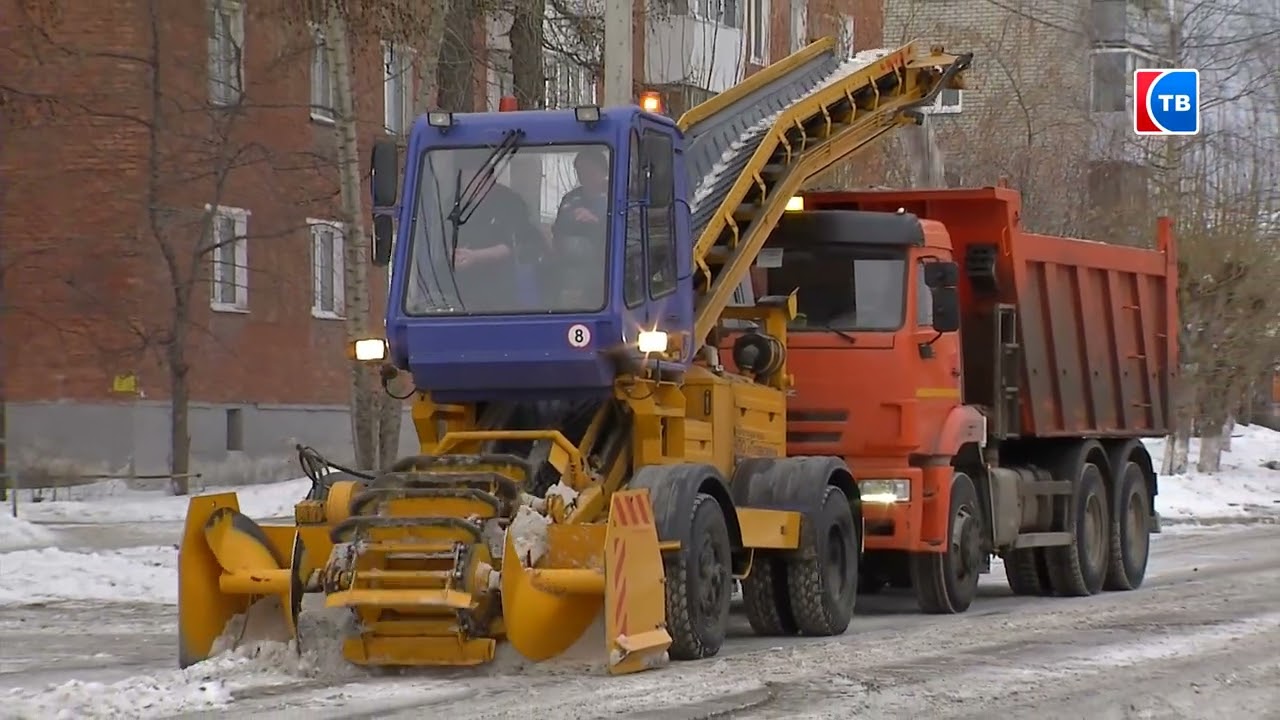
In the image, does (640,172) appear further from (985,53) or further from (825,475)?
(985,53)

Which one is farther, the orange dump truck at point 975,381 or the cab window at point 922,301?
the cab window at point 922,301

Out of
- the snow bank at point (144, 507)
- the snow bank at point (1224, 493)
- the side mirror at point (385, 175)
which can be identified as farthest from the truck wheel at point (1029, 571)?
the snow bank at point (1224, 493)

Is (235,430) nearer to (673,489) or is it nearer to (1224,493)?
(1224,493)

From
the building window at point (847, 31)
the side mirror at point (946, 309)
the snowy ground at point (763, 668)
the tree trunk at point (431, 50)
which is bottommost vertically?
the snowy ground at point (763, 668)

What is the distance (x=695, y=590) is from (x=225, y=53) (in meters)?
20.9

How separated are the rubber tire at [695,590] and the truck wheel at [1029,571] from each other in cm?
673

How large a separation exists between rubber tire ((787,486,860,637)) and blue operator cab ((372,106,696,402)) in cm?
158

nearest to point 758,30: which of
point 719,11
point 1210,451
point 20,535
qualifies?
point 719,11

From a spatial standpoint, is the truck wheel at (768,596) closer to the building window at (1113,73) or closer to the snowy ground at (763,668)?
the snowy ground at (763,668)

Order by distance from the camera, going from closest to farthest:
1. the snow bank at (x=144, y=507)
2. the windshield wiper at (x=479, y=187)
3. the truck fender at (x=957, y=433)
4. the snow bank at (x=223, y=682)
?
the snow bank at (x=223, y=682)
the windshield wiper at (x=479, y=187)
the truck fender at (x=957, y=433)
the snow bank at (x=144, y=507)

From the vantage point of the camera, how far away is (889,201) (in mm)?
17703

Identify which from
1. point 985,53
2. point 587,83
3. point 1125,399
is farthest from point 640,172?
point 985,53

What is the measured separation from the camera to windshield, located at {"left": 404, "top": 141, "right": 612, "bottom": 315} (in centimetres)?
1276

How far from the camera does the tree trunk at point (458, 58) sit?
959 inches
